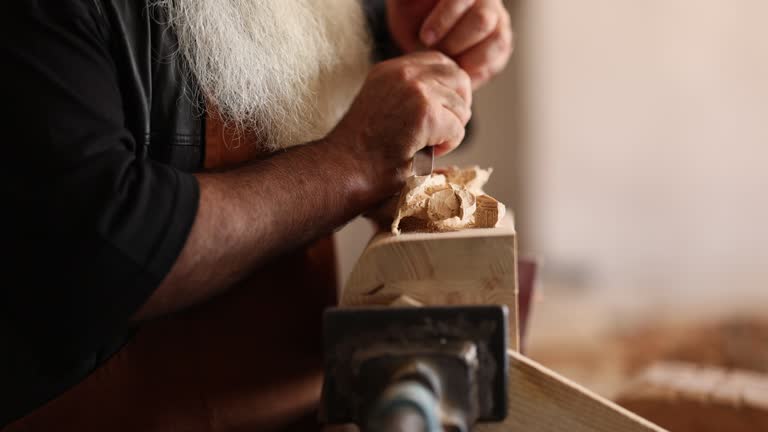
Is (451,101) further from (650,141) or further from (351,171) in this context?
(650,141)

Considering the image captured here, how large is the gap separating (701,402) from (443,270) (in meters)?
0.56

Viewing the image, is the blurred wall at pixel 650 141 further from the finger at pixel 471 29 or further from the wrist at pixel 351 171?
the wrist at pixel 351 171

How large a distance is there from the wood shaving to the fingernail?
0.95ft

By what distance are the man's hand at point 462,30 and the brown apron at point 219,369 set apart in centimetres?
29

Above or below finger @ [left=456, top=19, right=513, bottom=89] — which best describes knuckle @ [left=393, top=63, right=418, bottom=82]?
below

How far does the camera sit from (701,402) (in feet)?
3.01

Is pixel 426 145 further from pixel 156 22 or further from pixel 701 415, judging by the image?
pixel 701 415

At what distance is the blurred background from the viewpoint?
2.28 meters

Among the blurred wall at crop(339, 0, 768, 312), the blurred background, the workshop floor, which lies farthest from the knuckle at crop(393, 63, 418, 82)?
the blurred wall at crop(339, 0, 768, 312)

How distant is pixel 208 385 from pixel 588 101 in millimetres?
2045

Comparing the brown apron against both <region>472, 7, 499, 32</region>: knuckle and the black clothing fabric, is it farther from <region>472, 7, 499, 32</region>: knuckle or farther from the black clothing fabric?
<region>472, 7, 499, 32</region>: knuckle

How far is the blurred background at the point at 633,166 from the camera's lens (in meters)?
2.28

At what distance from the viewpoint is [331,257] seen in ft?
2.98

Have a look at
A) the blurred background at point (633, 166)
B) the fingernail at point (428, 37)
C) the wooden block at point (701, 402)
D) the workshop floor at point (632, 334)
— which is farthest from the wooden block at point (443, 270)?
the blurred background at point (633, 166)
